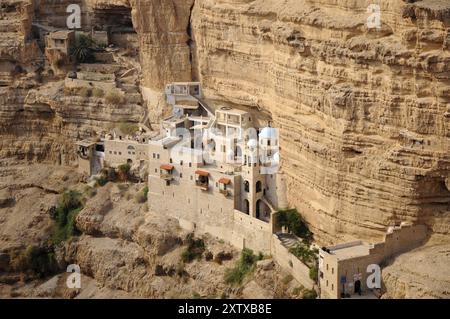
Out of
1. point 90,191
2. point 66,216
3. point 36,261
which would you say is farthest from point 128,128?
point 36,261

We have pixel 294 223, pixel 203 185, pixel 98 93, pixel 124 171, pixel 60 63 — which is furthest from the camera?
pixel 60 63

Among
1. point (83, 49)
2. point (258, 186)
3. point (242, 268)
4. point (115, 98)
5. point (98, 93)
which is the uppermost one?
point (83, 49)

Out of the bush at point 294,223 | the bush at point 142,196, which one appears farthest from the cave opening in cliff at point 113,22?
the bush at point 294,223

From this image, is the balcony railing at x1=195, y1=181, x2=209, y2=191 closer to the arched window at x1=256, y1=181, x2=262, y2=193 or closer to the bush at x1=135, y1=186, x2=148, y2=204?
the arched window at x1=256, y1=181, x2=262, y2=193

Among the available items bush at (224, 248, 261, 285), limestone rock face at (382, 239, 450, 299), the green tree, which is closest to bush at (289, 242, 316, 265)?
bush at (224, 248, 261, 285)

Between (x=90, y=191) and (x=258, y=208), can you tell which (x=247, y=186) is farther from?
(x=90, y=191)

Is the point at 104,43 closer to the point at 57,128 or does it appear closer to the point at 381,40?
the point at 57,128
